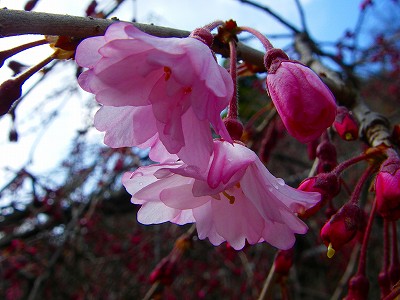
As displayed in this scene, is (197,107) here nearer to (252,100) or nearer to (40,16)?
(40,16)

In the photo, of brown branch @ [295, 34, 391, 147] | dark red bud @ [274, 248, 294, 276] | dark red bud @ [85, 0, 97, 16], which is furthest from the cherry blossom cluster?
dark red bud @ [85, 0, 97, 16]

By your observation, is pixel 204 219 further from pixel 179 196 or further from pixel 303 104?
pixel 303 104

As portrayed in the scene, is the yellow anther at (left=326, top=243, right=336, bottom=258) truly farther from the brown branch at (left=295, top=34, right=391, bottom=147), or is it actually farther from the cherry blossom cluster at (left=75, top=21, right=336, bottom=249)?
the brown branch at (left=295, top=34, right=391, bottom=147)

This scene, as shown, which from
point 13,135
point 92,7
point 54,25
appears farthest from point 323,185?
point 92,7

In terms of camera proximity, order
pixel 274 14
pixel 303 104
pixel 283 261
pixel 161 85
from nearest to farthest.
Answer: pixel 303 104
pixel 161 85
pixel 283 261
pixel 274 14

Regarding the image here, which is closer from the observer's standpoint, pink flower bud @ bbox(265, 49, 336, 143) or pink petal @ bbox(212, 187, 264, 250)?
pink flower bud @ bbox(265, 49, 336, 143)

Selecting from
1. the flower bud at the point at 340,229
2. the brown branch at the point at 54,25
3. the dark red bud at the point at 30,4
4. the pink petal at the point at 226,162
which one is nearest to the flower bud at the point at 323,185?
the flower bud at the point at 340,229

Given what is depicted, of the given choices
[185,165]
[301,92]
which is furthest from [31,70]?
[301,92]
